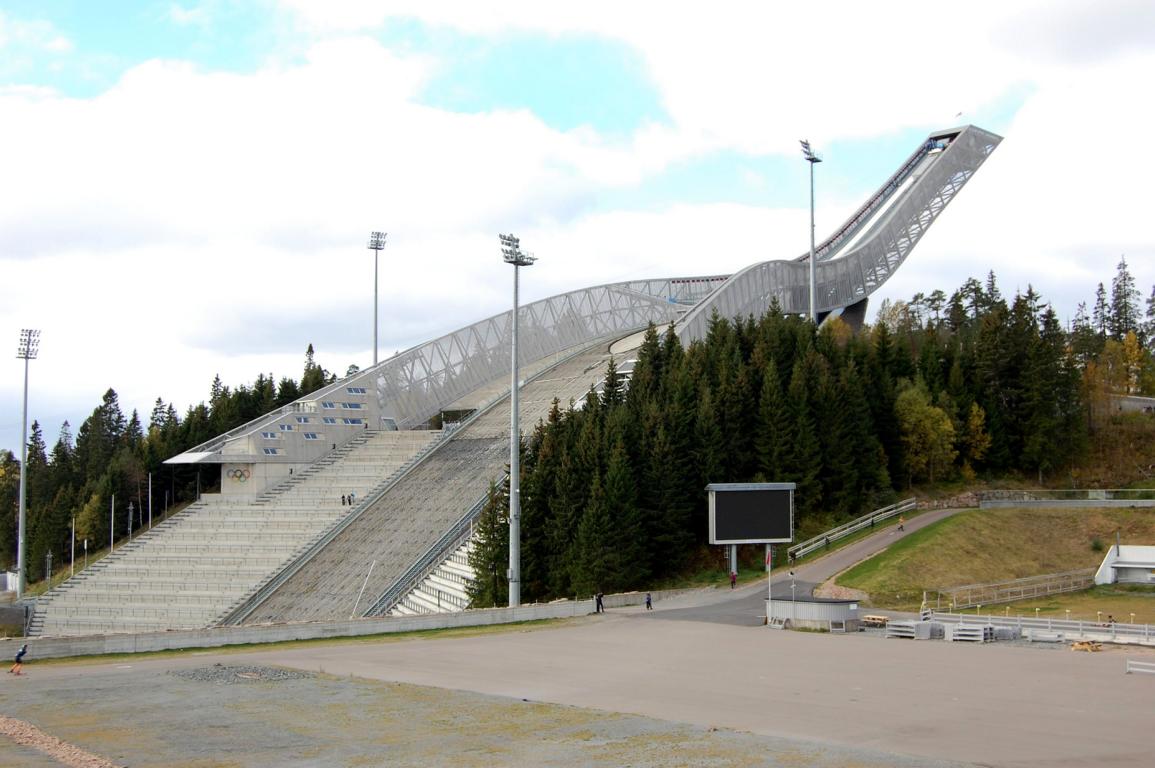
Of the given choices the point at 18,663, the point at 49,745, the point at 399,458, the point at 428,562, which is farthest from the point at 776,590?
the point at 399,458

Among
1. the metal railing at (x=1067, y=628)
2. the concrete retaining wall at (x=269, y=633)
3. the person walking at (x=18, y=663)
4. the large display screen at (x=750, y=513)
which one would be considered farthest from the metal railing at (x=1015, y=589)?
the person walking at (x=18, y=663)

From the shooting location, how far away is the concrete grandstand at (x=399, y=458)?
167ft

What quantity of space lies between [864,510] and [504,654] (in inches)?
1103

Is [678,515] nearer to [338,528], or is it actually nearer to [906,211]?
[338,528]

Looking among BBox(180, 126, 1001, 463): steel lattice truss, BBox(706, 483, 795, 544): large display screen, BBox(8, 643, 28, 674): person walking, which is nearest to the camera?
BBox(8, 643, 28, 674): person walking

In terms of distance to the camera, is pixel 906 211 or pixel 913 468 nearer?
pixel 913 468

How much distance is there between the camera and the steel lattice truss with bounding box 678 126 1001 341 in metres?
80.5

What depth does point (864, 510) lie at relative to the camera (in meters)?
52.2

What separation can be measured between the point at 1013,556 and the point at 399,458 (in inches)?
1494

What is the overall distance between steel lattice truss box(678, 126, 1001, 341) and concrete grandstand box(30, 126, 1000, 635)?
170 mm

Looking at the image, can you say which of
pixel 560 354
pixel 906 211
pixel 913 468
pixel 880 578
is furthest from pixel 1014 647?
pixel 906 211

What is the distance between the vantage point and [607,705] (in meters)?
21.3

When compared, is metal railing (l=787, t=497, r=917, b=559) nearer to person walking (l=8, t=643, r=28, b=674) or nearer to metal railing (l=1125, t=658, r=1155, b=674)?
metal railing (l=1125, t=658, r=1155, b=674)

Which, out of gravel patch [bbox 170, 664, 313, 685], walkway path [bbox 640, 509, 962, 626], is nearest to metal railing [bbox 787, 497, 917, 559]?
walkway path [bbox 640, 509, 962, 626]
